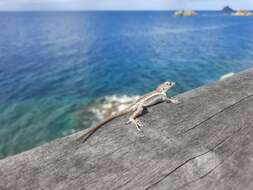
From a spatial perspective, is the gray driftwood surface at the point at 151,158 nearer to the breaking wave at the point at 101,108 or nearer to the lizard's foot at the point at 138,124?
the lizard's foot at the point at 138,124

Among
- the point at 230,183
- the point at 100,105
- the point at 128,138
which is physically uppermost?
the point at 128,138

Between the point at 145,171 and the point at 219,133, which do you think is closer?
the point at 145,171

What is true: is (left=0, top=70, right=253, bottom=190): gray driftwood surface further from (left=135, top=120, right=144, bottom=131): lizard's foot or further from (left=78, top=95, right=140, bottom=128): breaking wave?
(left=78, top=95, right=140, bottom=128): breaking wave

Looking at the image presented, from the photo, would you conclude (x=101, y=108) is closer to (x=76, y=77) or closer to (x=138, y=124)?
(x=76, y=77)

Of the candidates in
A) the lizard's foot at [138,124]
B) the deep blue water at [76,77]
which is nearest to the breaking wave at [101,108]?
the deep blue water at [76,77]

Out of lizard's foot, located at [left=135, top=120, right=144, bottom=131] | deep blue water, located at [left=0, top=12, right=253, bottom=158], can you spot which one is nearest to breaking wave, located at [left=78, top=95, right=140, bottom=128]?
deep blue water, located at [left=0, top=12, right=253, bottom=158]

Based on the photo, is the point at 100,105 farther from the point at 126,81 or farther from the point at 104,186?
the point at 104,186

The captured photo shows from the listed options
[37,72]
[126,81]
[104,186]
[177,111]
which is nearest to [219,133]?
[177,111]

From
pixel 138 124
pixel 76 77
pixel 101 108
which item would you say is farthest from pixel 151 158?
pixel 76 77
